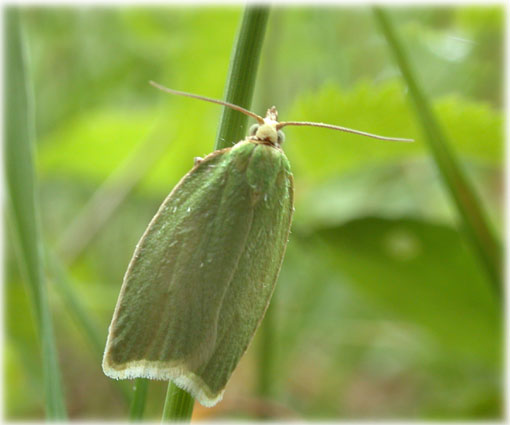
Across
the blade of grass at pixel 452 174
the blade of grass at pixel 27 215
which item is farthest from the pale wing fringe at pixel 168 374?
the blade of grass at pixel 452 174

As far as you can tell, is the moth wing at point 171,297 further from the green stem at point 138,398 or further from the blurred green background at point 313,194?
the blurred green background at point 313,194

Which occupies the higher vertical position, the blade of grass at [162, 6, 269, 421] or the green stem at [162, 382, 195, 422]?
the blade of grass at [162, 6, 269, 421]

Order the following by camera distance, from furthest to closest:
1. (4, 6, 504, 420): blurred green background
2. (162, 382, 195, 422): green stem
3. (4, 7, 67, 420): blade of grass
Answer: (4, 6, 504, 420): blurred green background < (4, 7, 67, 420): blade of grass < (162, 382, 195, 422): green stem

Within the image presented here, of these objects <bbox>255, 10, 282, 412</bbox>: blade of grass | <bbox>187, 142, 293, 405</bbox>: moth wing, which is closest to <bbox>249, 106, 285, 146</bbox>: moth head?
<bbox>187, 142, 293, 405</bbox>: moth wing

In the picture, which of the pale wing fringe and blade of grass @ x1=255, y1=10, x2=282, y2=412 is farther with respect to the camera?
blade of grass @ x1=255, y1=10, x2=282, y2=412

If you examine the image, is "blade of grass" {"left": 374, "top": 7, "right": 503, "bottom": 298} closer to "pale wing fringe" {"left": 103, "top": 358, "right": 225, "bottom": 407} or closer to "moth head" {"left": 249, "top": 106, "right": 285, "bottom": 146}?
"moth head" {"left": 249, "top": 106, "right": 285, "bottom": 146}

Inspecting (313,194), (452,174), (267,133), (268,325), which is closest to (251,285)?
(267,133)
